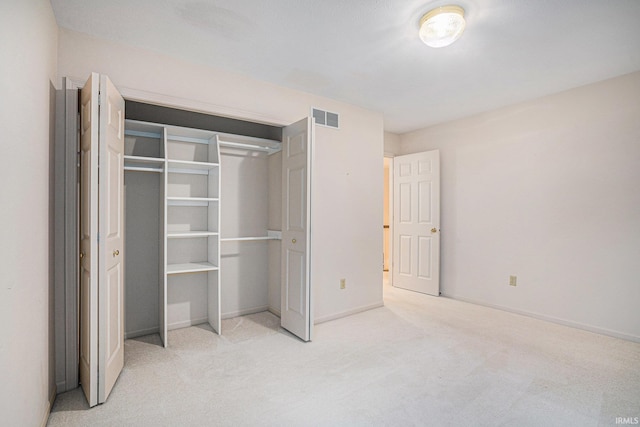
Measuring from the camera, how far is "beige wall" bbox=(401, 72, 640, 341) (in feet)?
10.1

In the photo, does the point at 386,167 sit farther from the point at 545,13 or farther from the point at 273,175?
the point at 545,13

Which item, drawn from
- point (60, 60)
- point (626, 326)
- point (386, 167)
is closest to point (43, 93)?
point (60, 60)

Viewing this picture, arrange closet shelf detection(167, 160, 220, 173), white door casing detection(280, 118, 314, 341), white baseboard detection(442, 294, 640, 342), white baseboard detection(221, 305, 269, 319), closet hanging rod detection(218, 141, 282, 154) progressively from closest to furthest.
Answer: white door casing detection(280, 118, 314, 341)
white baseboard detection(442, 294, 640, 342)
closet shelf detection(167, 160, 220, 173)
closet hanging rod detection(218, 141, 282, 154)
white baseboard detection(221, 305, 269, 319)

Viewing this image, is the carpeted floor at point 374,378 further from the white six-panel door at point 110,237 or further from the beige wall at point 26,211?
the beige wall at point 26,211

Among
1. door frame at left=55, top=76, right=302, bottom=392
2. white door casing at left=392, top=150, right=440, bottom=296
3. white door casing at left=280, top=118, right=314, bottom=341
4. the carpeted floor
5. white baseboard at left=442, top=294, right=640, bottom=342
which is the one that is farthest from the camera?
white door casing at left=392, top=150, right=440, bottom=296

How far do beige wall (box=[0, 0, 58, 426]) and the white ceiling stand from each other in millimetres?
641

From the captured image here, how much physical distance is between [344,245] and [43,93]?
2.98m

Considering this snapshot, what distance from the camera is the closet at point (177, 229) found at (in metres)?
1.98

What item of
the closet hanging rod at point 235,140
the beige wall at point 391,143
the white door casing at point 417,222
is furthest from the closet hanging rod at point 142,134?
the white door casing at point 417,222

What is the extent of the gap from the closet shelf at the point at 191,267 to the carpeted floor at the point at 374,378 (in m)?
0.68

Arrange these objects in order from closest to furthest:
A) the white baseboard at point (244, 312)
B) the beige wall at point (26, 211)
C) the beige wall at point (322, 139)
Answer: the beige wall at point (26, 211), the beige wall at point (322, 139), the white baseboard at point (244, 312)

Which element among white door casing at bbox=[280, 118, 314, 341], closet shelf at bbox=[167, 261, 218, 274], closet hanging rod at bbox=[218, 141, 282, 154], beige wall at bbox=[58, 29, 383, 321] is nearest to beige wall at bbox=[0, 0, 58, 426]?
beige wall at bbox=[58, 29, 383, 321]

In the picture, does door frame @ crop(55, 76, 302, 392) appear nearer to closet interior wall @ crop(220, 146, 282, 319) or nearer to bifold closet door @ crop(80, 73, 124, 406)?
bifold closet door @ crop(80, 73, 124, 406)

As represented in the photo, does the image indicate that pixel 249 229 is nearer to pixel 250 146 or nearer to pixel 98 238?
pixel 250 146
